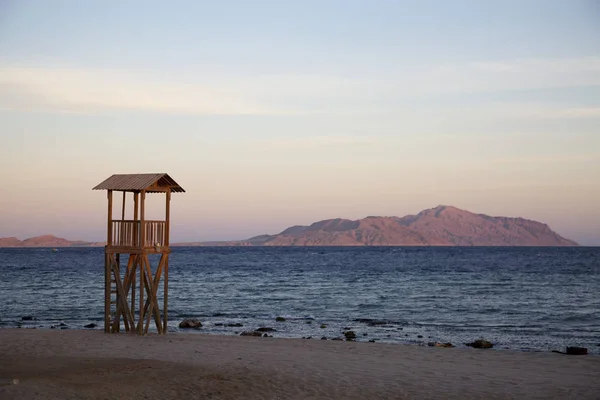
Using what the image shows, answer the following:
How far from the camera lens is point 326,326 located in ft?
110

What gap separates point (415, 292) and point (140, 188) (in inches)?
1406

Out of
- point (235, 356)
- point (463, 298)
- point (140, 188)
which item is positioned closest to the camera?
point (235, 356)

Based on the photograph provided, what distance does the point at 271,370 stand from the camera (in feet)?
60.1

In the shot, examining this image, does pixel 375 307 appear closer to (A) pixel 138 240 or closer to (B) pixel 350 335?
(B) pixel 350 335

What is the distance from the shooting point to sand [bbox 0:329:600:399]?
52.0ft

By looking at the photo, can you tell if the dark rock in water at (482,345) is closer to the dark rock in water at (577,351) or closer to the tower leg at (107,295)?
the dark rock in water at (577,351)

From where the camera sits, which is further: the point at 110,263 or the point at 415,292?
the point at 415,292

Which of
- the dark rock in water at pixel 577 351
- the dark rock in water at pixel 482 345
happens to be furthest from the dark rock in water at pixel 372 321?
the dark rock in water at pixel 577 351

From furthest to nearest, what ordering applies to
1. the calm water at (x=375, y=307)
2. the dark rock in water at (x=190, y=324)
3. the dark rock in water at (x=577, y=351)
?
the dark rock in water at (x=190, y=324) → the calm water at (x=375, y=307) → the dark rock in water at (x=577, y=351)

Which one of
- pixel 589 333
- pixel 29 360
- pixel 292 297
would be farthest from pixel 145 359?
pixel 292 297

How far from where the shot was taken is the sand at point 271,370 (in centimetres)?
1584

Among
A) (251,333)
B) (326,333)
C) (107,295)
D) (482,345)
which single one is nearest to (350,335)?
(326,333)

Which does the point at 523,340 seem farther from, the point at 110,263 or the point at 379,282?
the point at 379,282

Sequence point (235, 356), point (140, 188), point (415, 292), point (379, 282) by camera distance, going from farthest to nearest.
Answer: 1. point (379, 282)
2. point (415, 292)
3. point (140, 188)
4. point (235, 356)
